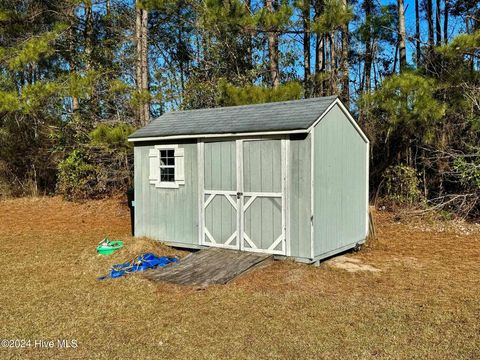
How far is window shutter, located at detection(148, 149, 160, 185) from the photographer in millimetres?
8250

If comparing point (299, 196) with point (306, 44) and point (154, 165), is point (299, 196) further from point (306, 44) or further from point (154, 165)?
point (306, 44)

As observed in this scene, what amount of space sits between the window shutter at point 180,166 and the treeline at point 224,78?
393 cm

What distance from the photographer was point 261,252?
6.92 metres

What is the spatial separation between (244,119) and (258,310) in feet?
11.8

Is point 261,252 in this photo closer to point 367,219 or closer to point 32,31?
point 367,219

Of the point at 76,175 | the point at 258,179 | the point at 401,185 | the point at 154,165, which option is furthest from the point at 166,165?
the point at 76,175

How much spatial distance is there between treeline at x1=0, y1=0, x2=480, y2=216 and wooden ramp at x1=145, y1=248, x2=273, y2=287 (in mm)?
5135

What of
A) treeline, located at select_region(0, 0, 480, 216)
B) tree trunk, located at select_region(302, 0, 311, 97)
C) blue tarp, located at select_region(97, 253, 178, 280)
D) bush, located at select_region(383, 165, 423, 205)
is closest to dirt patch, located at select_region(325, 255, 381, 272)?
blue tarp, located at select_region(97, 253, 178, 280)

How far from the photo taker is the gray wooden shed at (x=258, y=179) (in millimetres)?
6605

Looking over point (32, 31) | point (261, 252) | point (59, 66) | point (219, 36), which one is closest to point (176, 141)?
point (261, 252)

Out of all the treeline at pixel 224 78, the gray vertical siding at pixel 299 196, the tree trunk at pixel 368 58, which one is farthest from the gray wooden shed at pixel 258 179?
the tree trunk at pixel 368 58

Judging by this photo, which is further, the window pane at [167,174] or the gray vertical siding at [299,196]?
the window pane at [167,174]

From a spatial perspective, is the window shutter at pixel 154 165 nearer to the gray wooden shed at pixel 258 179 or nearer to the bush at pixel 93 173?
the gray wooden shed at pixel 258 179

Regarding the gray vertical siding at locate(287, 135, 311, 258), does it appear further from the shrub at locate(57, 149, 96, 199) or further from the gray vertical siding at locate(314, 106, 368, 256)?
the shrub at locate(57, 149, 96, 199)
